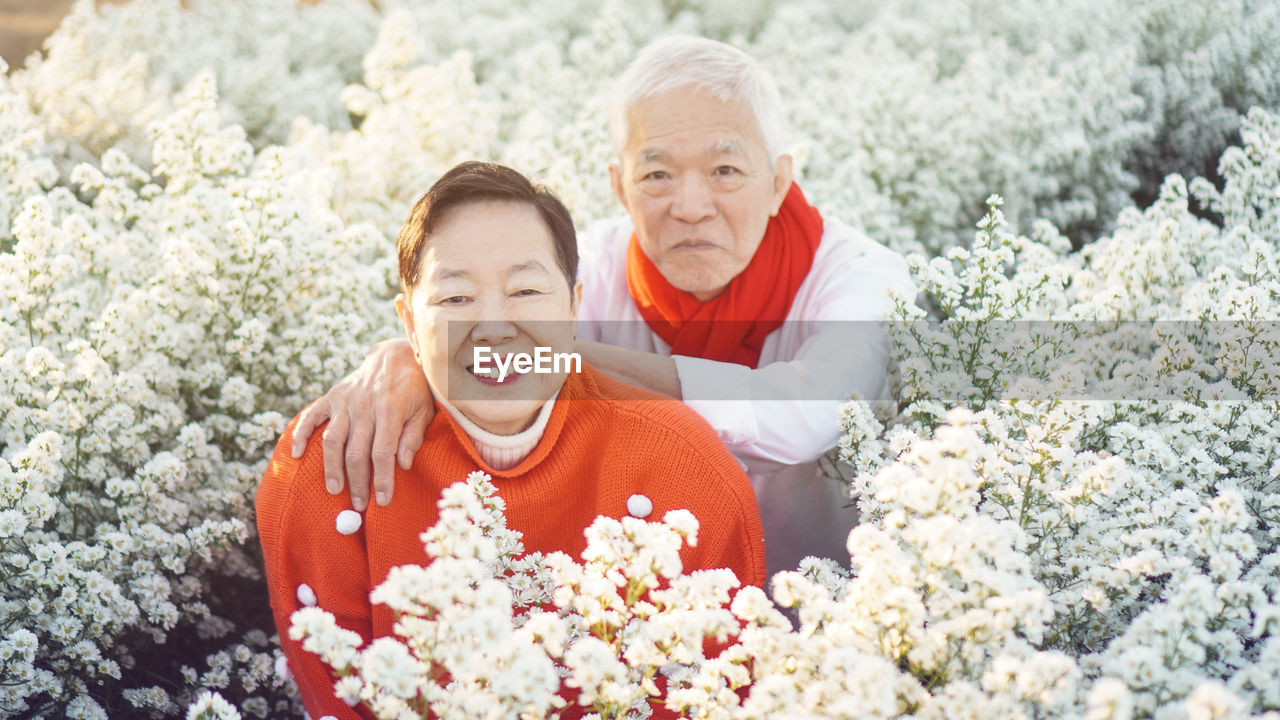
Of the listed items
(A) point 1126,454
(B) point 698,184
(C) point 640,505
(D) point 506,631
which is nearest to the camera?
(D) point 506,631

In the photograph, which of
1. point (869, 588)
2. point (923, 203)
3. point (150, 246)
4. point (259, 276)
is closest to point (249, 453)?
point (259, 276)

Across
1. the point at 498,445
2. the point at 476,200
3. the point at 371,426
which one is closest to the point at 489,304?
the point at 476,200

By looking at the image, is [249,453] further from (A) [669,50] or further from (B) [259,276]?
(A) [669,50]

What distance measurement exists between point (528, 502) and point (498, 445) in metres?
0.17

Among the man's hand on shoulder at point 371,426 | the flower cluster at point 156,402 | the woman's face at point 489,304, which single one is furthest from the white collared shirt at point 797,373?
the flower cluster at point 156,402

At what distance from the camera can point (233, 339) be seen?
11.7 ft

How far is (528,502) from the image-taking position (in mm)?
2387

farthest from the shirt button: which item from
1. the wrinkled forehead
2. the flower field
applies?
the wrinkled forehead

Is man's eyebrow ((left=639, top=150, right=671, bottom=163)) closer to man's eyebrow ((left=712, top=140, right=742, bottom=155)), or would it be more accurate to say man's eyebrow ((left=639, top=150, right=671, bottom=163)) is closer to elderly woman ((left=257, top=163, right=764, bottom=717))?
man's eyebrow ((left=712, top=140, right=742, bottom=155))

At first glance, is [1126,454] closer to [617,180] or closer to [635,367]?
[635,367]

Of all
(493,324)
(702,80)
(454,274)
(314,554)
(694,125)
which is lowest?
(314,554)

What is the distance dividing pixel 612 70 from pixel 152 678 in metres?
5.72

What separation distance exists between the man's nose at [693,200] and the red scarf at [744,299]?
1.04 ft

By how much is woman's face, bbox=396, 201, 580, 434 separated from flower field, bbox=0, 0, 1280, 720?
0.28m
